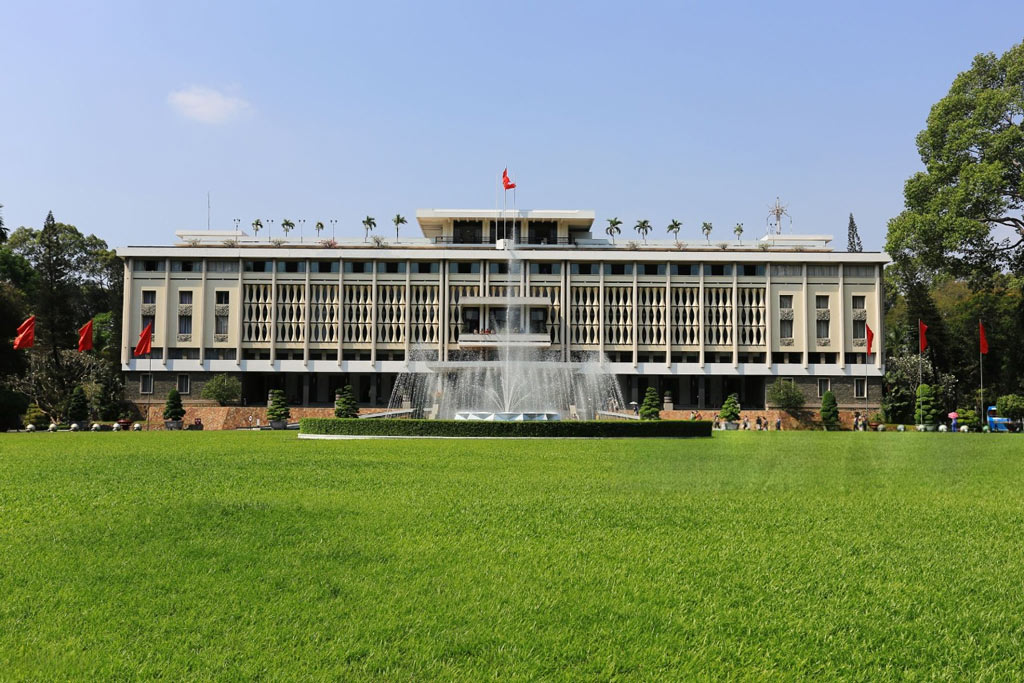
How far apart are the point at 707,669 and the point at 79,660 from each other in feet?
12.6

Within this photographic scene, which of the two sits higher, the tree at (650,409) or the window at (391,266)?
the window at (391,266)

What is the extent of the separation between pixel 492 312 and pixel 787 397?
2126 cm

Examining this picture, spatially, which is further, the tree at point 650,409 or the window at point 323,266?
the window at point 323,266

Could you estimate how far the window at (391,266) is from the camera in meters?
64.5

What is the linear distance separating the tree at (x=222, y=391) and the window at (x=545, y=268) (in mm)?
21954

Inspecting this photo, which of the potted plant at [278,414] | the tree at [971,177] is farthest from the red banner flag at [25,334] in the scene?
the tree at [971,177]

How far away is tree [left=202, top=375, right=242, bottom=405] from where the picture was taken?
2314 inches

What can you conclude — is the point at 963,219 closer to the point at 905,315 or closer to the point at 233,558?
the point at 905,315

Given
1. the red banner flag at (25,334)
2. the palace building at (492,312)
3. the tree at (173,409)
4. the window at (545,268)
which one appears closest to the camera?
the red banner flag at (25,334)

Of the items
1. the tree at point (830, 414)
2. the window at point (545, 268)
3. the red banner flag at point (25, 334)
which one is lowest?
the tree at point (830, 414)

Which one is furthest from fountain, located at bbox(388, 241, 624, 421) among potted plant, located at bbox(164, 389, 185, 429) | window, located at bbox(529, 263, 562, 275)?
potted plant, located at bbox(164, 389, 185, 429)

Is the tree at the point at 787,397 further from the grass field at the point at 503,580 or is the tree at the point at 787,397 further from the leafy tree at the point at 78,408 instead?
the grass field at the point at 503,580

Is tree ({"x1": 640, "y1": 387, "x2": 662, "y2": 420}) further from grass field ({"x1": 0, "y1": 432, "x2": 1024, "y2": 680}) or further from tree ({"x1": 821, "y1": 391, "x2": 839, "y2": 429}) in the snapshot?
grass field ({"x1": 0, "y1": 432, "x2": 1024, "y2": 680})

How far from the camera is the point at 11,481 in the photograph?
13648mm
